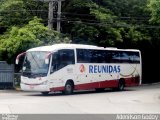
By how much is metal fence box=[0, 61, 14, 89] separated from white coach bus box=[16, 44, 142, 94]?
6.22m

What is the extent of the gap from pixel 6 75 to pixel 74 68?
8.50 m

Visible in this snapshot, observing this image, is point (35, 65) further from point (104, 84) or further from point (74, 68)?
point (104, 84)

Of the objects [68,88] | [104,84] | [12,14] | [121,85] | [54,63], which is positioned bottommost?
[121,85]

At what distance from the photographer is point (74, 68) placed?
29.3 m

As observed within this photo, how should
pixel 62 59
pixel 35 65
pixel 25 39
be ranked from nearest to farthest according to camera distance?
pixel 35 65
pixel 62 59
pixel 25 39

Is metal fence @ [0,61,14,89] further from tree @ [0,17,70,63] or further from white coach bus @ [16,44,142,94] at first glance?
white coach bus @ [16,44,142,94]

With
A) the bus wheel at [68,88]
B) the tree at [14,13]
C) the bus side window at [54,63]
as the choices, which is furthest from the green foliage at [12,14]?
the bus side window at [54,63]

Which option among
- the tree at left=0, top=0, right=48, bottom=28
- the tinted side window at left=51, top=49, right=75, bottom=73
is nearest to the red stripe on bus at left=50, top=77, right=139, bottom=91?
the tinted side window at left=51, top=49, right=75, bottom=73

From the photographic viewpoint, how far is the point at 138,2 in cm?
4522

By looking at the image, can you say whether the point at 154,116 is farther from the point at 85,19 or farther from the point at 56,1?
the point at 85,19

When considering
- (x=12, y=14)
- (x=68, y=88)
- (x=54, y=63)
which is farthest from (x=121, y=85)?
(x=12, y=14)

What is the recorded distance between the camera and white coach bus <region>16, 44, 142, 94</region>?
2736cm

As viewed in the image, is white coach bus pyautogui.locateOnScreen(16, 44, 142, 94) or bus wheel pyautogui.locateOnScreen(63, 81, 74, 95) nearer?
white coach bus pyautogui.locateOnScreen(16, 44, 142, 94)

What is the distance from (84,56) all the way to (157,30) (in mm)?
16767
